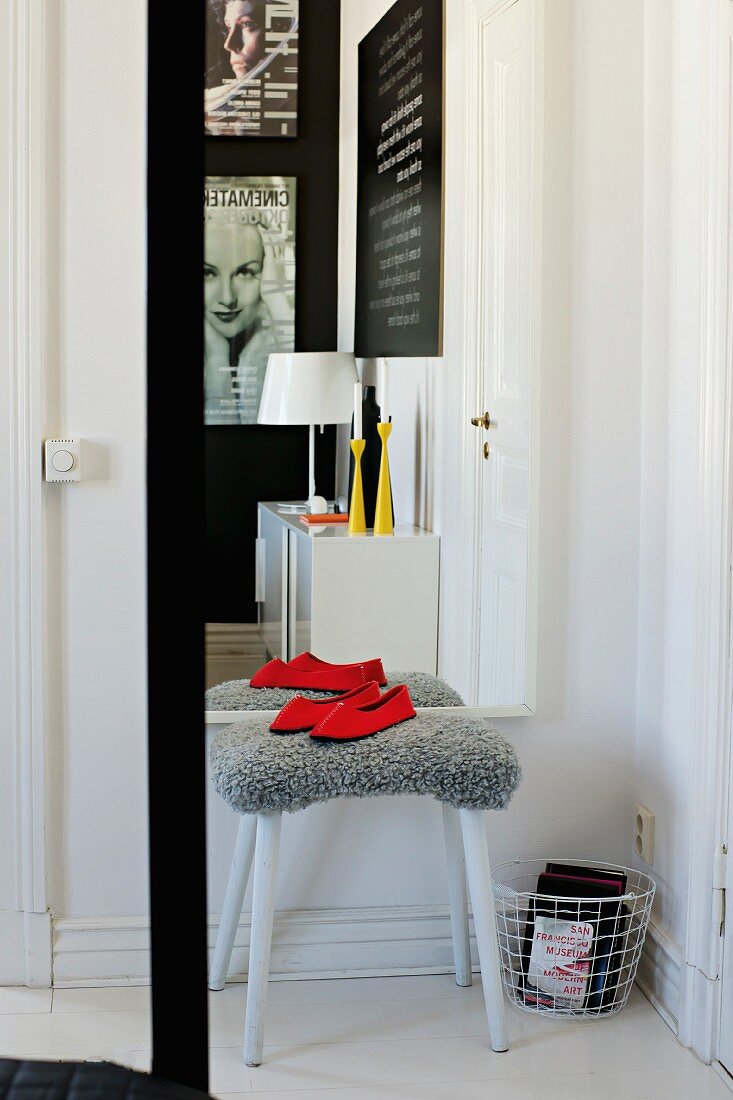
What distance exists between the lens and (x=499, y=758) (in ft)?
6.25

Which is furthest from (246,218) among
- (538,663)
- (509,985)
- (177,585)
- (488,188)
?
(177,585)

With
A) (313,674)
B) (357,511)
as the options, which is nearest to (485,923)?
(313,674)

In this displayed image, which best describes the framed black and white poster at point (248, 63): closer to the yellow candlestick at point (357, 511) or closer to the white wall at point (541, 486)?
the white wall at point (541, 486)

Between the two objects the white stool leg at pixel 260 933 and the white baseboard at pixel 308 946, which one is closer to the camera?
the white stool leg at pixel 260 933

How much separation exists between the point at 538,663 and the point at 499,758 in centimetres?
33

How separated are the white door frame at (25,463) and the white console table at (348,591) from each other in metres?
0.43

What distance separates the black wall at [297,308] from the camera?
2.04 metres

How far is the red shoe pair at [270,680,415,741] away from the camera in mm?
1948

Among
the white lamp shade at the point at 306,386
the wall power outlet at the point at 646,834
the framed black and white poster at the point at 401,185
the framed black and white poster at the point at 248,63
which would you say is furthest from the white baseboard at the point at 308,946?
the framed black and white poster at the point at 248,63

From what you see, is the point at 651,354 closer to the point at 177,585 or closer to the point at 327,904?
the point at 327,904

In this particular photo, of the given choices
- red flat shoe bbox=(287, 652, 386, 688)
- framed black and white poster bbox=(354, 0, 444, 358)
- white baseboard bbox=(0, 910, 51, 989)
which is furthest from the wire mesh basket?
framed black and white poster bbox=(354, 0, 444, 358)

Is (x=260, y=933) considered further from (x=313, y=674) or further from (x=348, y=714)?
(x=313, y=674)

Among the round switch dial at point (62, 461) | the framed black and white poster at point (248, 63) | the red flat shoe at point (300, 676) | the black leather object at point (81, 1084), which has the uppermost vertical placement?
the framed black and white poster at point (248, 63)

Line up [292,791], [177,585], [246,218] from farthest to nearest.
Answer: [246,218]
[292,791]
[177,585]
